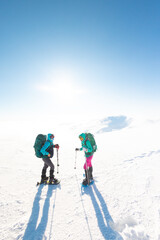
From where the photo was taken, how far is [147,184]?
5039 mm

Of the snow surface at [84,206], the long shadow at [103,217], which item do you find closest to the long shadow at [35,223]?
the snow surface at [84,206]

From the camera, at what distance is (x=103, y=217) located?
349cm

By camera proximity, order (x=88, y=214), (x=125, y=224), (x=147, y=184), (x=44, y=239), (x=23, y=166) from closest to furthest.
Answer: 1. (x=44, y=239)
2. (x=125, y=224)
3. (x=88, y=214)
4. (x=147, y=184)
5. (x=23, y=166)

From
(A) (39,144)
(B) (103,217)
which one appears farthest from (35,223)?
(A) (39,144)

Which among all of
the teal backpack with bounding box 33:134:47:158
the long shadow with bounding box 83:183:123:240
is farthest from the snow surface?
the teal backpack with bounding box 33:134:47:158

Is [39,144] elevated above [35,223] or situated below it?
above

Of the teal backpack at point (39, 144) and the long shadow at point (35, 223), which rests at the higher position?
the teal backpack at point (39, 144)

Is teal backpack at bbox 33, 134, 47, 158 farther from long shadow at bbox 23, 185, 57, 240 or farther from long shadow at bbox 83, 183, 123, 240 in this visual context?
long shadow at bbox 83, 183, 123, 240

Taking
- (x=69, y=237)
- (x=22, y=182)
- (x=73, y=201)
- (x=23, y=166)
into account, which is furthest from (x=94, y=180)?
(x=23, y=166)

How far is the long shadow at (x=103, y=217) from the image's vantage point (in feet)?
9.52

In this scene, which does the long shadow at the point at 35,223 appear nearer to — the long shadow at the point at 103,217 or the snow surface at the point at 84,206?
the snow surface at the point at 84,206

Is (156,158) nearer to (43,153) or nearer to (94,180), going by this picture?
(94,180)

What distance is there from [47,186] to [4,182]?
221 cm

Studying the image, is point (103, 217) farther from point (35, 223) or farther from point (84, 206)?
point (35, 223)
